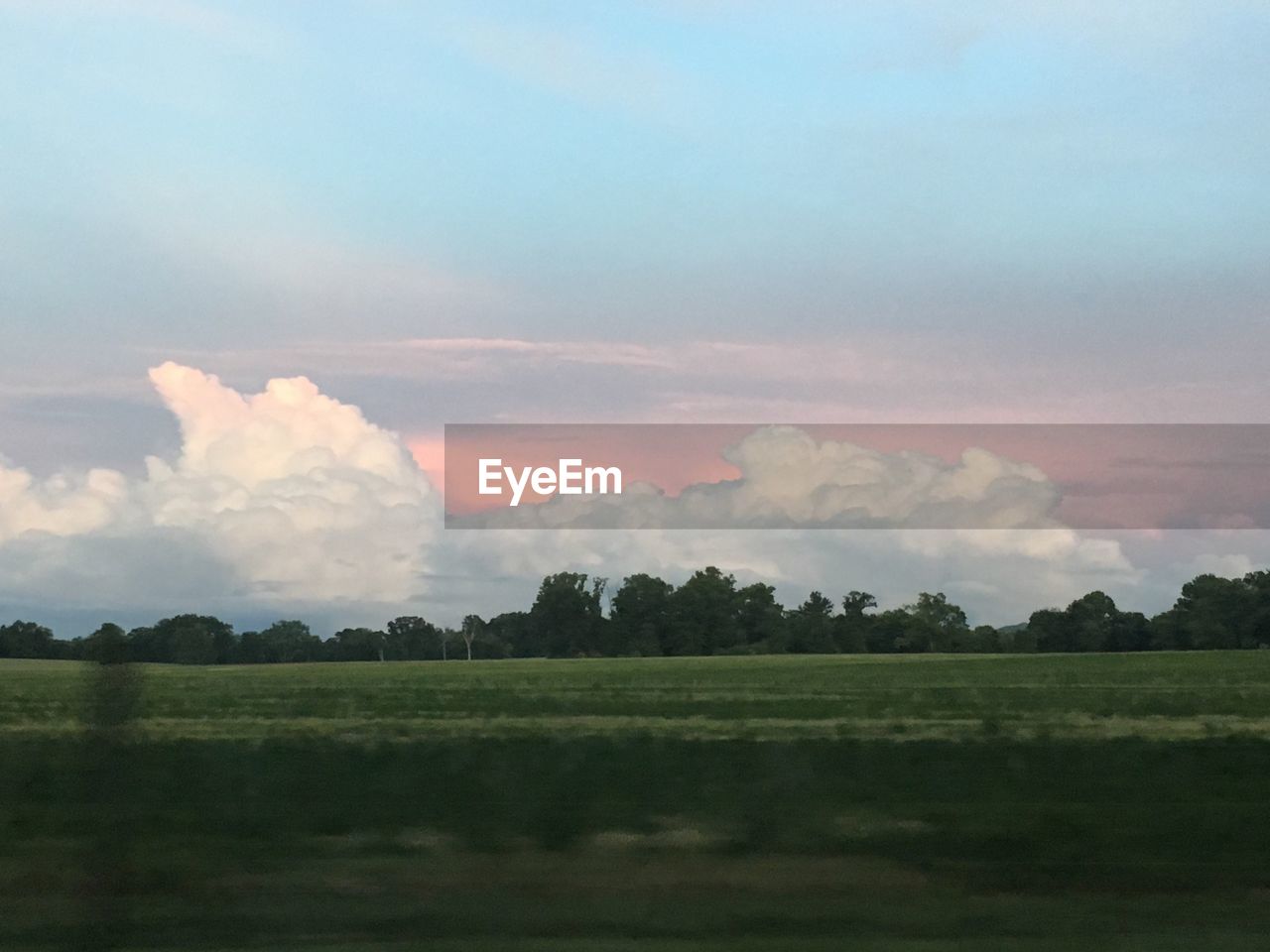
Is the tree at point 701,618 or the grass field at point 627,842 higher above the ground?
the tree at point 701,618

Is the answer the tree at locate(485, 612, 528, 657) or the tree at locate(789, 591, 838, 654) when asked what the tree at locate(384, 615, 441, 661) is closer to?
the tree at locate(485, 612, 528, 657)

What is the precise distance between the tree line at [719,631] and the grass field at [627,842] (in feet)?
234

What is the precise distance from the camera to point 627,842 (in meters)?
9.34

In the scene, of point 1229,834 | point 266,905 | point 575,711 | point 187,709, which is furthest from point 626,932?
point 187,709

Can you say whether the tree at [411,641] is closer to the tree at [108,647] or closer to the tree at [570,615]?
the tree at [570,615]

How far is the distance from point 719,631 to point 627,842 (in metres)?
88.1

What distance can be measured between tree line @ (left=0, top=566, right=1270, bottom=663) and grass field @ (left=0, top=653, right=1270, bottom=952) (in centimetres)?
7129

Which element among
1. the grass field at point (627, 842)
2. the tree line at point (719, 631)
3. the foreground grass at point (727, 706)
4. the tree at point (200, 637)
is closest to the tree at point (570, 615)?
the tree line at point (719, 631)

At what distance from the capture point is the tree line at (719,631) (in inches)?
3403

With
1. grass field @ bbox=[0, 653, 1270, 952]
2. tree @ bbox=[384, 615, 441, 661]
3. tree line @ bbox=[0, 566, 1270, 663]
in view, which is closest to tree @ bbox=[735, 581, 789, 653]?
tree line @ bbox=[0, 566, 1270, 663]

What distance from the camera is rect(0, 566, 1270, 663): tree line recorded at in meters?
86.4

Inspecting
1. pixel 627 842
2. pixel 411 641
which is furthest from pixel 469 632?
pixel 627 842

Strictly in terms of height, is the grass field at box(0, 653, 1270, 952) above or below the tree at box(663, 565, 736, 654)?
below

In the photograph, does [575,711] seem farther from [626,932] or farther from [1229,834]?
[626,932]
